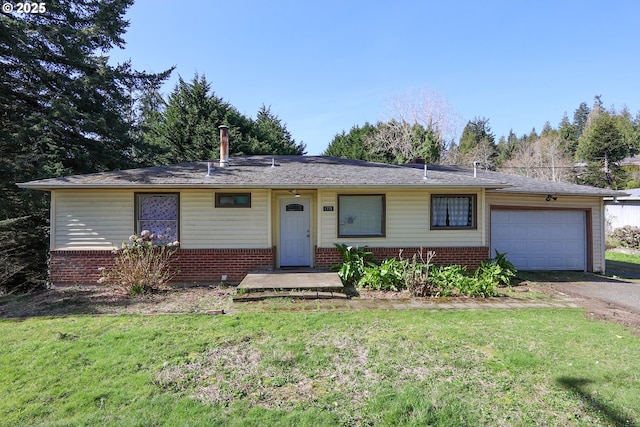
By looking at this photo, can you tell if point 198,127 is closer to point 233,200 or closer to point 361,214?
point 233,200

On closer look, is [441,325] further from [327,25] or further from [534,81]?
[534,81]

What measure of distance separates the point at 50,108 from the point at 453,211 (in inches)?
592

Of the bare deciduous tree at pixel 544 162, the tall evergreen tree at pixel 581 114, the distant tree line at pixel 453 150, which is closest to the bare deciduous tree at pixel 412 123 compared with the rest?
the distant tree line at pixel 453 150

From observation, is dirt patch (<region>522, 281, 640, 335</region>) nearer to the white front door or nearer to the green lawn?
the green lawn

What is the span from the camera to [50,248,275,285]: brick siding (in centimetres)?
816

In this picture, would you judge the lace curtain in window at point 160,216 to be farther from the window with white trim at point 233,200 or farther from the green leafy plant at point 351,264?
the green leafy plant at point 351,264

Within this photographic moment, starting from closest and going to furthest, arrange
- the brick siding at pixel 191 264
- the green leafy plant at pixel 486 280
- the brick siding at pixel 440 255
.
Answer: the green leafy plant at pixel 486 280 < the brick siding at pixel 191 264 < the brick siding at pixel 440 255

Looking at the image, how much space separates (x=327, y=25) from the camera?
37.3 ft

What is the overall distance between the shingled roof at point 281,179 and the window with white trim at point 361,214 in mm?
541

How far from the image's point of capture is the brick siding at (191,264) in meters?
8.16

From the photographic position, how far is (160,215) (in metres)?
8.52

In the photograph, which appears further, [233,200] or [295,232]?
[295,232]

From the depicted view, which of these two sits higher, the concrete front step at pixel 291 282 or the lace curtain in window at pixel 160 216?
the lace curtain in window at pixel 160 216

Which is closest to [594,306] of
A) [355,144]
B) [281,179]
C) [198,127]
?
[281,179]
